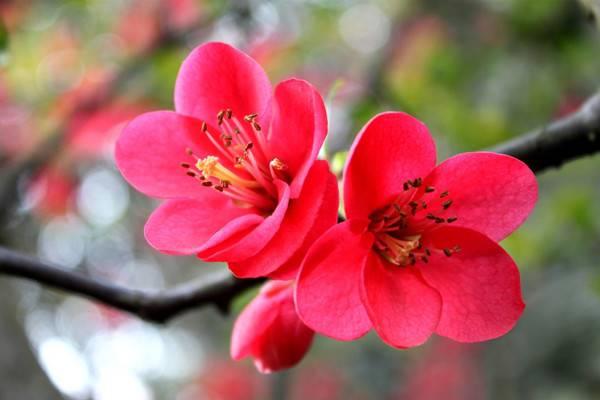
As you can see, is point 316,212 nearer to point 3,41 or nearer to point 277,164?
point 277,164

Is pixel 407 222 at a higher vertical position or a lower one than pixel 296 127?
lower

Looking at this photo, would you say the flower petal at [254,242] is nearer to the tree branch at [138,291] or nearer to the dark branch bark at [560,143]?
the tree branch at [138,291]

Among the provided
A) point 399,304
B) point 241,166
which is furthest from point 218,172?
point 399,304

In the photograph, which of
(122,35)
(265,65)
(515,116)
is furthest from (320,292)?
(122,35)

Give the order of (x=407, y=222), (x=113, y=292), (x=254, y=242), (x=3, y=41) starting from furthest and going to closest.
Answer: (x=3, y=41)
(x=113, y=292)
(x=407, y=222)
(x=254, y=242)

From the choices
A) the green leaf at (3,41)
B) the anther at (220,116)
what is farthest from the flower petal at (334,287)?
the green leaf at (3,41)

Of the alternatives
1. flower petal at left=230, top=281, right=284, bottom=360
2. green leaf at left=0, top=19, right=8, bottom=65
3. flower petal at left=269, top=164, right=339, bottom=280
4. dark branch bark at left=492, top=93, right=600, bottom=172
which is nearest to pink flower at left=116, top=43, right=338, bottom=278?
flower petal at left=269, top=164, right=339, bottom=280

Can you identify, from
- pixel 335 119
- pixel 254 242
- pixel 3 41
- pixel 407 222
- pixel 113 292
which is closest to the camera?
pixel 254 242
